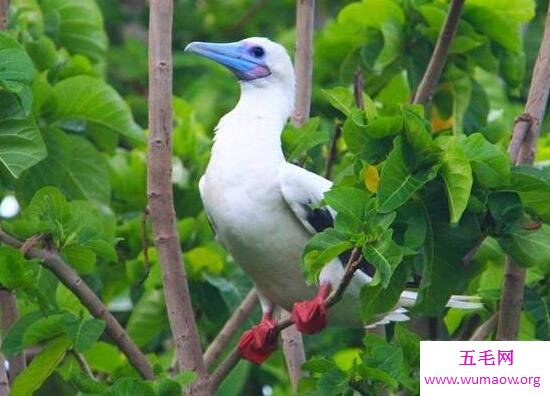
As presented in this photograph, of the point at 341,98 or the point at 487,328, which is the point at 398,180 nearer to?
the point at 341,98

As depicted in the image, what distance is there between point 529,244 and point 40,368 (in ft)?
5.47

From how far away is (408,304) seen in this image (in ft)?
21.6

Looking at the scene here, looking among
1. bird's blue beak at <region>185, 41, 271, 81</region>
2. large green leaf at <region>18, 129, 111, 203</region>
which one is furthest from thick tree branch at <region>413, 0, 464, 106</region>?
large green leaf at <region>18, 129, 111, 203</region>

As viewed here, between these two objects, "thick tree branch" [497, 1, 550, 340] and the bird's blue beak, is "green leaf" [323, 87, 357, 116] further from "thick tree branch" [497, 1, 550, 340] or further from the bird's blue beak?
the bird's blue beak

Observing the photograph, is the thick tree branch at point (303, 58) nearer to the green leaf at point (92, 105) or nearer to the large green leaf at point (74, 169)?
the green leaf at point (92, 105)

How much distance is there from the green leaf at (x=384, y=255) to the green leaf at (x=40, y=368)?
3.99ft

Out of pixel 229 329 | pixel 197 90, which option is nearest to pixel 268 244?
pixel 229 329

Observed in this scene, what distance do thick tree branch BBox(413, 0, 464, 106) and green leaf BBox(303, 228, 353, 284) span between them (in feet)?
5.02

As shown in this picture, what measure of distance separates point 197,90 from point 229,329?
4.06 meters

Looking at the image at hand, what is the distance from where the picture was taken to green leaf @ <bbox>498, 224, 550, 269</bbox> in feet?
18.5

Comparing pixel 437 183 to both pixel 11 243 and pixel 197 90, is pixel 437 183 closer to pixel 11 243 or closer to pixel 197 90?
pixel 11 243

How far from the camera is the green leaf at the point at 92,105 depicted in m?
6.96

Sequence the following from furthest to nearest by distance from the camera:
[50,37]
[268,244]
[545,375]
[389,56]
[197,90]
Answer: [197,90] < [50,37] < [389,56] < [268,244] < [545,375]

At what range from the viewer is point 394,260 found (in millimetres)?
5262
